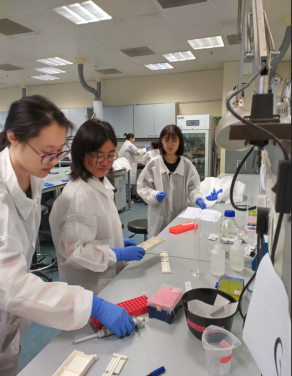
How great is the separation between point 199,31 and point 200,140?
236 centimetres

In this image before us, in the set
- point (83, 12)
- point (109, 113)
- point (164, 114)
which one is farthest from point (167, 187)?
point (109, 113)

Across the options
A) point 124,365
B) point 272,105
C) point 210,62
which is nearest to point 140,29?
point 210,62

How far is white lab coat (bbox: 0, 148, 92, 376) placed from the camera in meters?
0.77

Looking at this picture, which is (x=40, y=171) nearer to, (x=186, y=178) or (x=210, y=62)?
(x=186, y=178)

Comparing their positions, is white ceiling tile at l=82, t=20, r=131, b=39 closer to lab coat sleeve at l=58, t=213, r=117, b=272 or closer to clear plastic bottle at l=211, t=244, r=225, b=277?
lab coat sleeve at l=58, t=213, r=117, b=272

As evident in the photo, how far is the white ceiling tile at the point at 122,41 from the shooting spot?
3.68 metres

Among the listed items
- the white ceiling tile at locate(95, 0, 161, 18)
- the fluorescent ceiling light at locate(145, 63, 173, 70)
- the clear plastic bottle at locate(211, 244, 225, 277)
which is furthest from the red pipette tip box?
the fluorescent ceiling light at locate(145, 63, 173, 70)

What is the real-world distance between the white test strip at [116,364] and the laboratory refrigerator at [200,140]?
16.3ft

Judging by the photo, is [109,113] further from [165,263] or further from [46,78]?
[165,263]

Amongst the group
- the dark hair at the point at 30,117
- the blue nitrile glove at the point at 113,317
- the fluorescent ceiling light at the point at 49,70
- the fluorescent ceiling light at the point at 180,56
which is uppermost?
the fluorescent ceiling light at the point at 49,70

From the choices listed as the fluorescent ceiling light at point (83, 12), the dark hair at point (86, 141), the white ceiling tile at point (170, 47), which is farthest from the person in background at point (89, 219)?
the white ceiling tile at point (170, 47)

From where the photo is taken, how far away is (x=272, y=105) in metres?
0.50

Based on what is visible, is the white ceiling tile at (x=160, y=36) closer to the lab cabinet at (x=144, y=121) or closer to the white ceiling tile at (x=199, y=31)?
the white ceiling tile at (x=199, y=31)

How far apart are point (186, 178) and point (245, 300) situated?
5.06 ft
